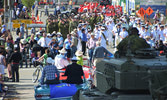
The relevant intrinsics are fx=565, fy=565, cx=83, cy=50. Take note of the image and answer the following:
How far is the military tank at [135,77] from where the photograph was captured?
34.2 feet

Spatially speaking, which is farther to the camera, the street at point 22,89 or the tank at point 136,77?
the street at point 22,89

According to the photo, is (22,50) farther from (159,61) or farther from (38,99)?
(159,61)

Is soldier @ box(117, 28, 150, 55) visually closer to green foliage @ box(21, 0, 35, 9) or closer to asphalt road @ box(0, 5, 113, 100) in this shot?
asphalt road @ box(0, 5, 113, 100)

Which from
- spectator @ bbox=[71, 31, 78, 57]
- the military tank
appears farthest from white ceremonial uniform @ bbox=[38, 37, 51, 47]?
the military tank

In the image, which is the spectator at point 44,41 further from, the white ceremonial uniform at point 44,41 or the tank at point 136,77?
the tank at point 136,77

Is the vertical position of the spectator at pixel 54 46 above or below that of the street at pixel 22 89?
above

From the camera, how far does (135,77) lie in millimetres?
11062

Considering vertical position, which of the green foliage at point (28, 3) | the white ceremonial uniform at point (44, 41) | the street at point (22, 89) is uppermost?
the green foliage at point (28, 3)

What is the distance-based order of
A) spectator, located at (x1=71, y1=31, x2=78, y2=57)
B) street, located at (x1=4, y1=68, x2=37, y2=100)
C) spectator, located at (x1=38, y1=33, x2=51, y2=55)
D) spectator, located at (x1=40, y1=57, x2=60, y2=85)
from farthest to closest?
spectator, located at (x1=71, y1=31, x2=78, y2=57), spectator, located at (x1=38, y1=33, x2=51, y2=55), street, located at (x1=4, y1=68, x2=37, y2=100), spectator, located at (x1=40, y1=57, x2=60, y2=85)

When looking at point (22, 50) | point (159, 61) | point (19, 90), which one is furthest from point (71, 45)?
point (159, 61)

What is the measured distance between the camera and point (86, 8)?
A: 53156mm

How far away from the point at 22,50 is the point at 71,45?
2417 millimetres

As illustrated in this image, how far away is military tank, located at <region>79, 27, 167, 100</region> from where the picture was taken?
34.2 ft

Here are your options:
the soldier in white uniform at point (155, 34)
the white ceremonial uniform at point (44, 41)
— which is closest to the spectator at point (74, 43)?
the white ceremonial uniform at point (44, 41)
